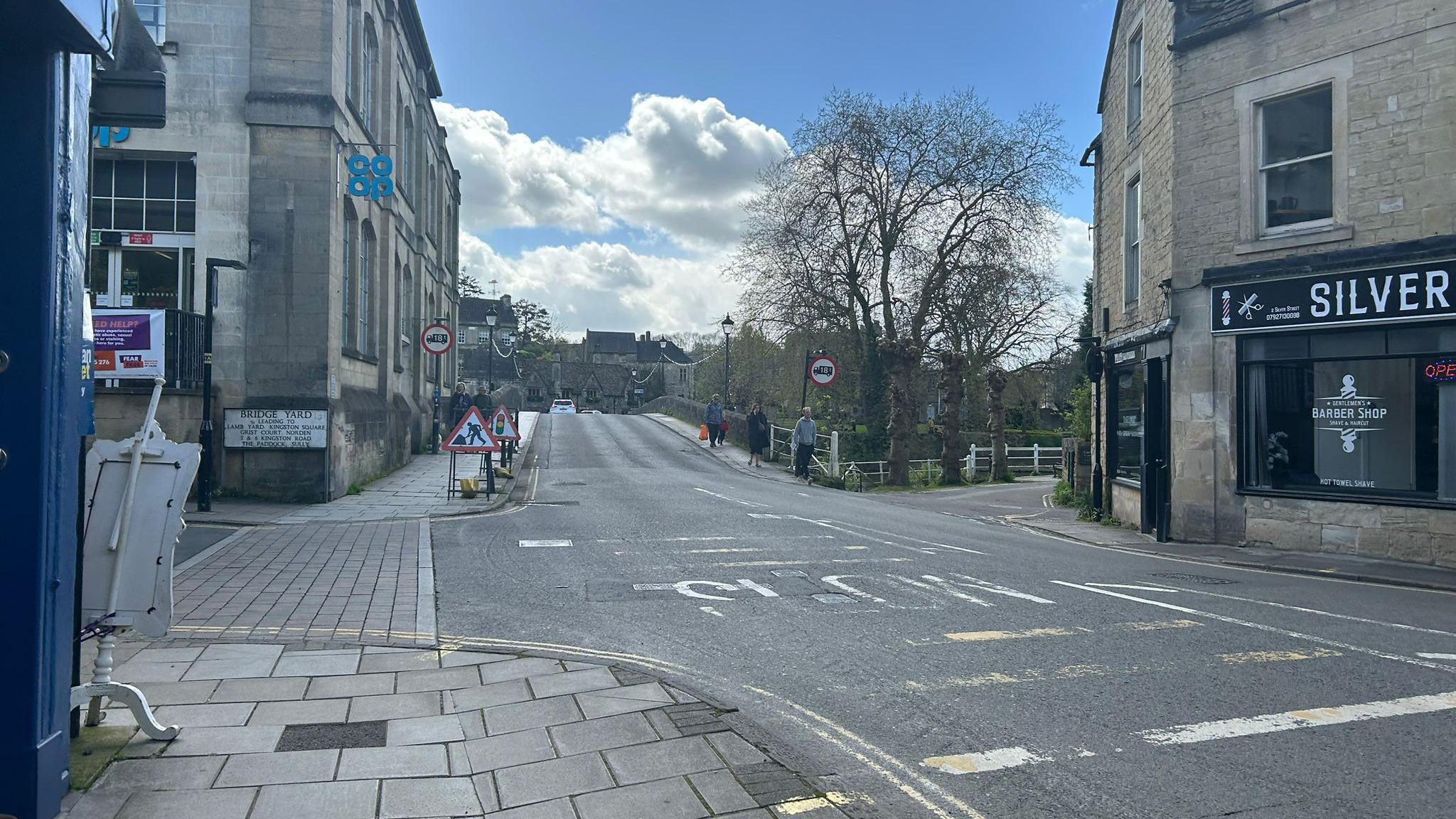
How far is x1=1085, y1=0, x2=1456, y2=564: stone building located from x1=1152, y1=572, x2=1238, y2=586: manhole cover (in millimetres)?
3358

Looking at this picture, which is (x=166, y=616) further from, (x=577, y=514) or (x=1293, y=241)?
(x=1293, y=241)

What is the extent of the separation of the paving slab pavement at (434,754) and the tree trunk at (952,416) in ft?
82.4

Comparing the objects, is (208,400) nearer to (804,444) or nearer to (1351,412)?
(804,444)

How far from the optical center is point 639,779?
413 centimetres

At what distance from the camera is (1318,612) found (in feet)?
26.9

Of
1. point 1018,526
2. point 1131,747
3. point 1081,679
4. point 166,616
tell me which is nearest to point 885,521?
point 1018,526

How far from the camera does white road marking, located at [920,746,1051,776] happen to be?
14.3 ft

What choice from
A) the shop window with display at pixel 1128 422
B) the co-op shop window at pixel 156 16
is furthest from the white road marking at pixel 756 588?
the co-op shop window at pixel 156 16

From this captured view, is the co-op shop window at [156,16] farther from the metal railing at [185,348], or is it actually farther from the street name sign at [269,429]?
the street name sign at [269,429]

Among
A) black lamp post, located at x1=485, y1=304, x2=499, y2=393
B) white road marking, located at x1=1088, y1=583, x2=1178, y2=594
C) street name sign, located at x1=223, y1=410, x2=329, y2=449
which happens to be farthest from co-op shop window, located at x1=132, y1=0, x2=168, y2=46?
black lamp post, located at x1=485, y1=304, x2=499, y2=393

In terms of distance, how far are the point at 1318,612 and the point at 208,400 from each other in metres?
14.5

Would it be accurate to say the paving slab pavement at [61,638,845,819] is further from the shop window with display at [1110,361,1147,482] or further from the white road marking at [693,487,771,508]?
the shop window with display at [1110,361,1147,482]

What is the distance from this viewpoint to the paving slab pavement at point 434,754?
3.84m

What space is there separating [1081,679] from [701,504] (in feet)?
37.0
